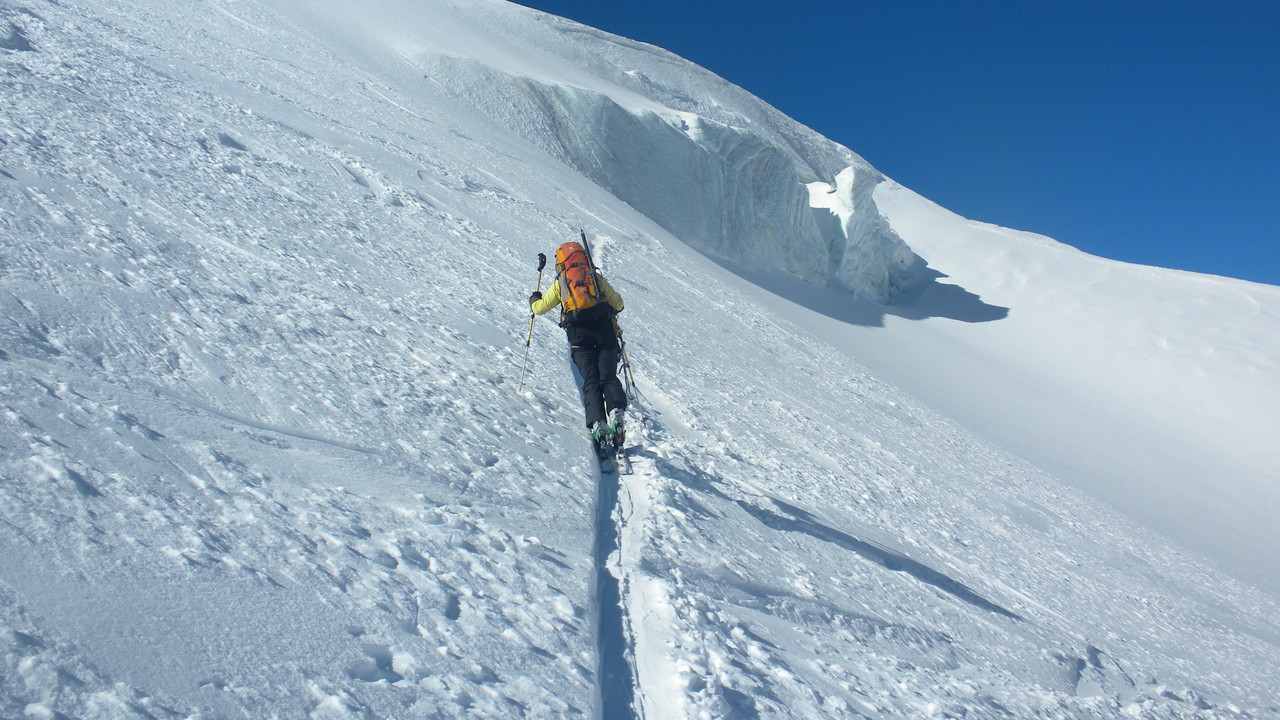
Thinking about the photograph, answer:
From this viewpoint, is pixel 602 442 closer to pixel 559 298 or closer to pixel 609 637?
pixel 559 298

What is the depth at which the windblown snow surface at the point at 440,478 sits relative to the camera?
7.48ft

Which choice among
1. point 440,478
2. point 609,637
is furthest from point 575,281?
point 609,637

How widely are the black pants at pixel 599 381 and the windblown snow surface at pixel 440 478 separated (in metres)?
0.32

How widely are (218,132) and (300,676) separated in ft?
26.5

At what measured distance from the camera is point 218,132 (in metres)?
8.19

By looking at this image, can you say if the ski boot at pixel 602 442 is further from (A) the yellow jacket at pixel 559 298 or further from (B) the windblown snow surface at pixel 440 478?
(A) the yellow jacket at pixel 559 298

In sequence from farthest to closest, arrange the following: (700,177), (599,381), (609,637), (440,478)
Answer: (700,177) → (599,381) → (440,478) → (609,637)

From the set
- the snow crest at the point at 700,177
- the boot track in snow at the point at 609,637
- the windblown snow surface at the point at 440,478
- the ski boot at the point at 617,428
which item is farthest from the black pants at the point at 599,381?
the snow crest at the point at 700,177

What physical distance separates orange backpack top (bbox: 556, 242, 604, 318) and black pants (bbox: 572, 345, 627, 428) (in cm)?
34

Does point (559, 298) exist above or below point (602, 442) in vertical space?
above

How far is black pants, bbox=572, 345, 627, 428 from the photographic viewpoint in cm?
508

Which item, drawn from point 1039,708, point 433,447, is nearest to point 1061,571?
point 1039,708

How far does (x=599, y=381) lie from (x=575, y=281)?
2.57 ft

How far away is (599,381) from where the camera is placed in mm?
5242
